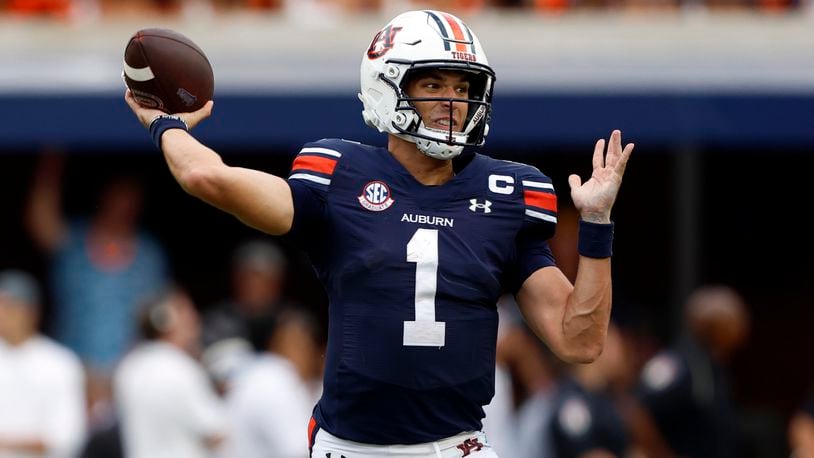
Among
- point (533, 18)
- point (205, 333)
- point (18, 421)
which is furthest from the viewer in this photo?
point (533, 18)

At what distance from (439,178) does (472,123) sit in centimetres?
18

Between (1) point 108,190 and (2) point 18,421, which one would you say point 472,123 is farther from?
(1) point 108,190

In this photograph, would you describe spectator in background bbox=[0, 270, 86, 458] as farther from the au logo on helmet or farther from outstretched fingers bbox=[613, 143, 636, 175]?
outstretched fingers bbox=[613, 143, 636, 175]

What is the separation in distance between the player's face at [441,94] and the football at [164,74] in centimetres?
59

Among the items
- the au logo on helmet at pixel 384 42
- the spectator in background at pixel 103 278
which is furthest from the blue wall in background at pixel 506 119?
the au logo on helmet at pixel 384 42

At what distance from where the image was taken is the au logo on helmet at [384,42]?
14.8 feet

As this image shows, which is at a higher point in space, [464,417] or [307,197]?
[307,197]

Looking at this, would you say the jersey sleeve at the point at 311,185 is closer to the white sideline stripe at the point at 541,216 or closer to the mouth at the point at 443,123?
the mouth at the point at 443,123

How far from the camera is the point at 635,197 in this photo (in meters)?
12.7

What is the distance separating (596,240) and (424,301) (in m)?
0.49

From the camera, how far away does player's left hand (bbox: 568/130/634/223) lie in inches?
168

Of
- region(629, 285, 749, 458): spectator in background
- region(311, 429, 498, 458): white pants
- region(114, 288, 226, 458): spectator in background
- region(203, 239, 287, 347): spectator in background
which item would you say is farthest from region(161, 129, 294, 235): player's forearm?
region(203, 239, 287, 347): spectator in background

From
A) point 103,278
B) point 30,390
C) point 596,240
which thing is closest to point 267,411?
point 30,390

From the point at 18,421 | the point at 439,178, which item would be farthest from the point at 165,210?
the point at 439,178
